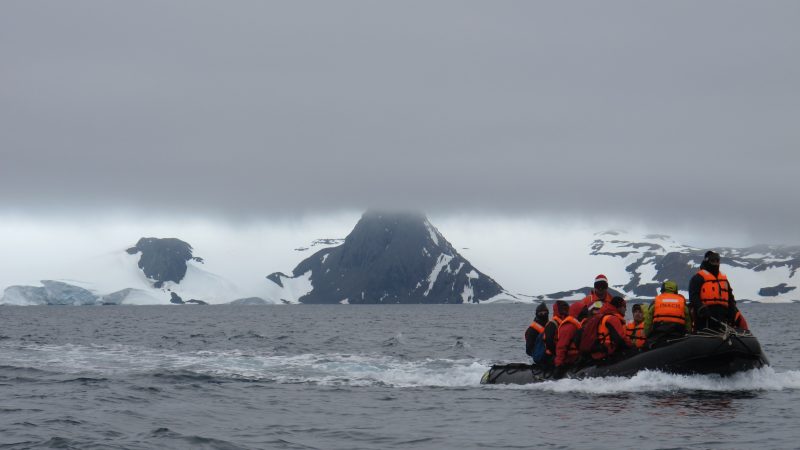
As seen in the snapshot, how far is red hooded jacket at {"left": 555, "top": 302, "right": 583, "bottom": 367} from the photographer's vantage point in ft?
73.5

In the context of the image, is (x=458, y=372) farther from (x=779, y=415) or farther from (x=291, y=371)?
(x=779, y=415)

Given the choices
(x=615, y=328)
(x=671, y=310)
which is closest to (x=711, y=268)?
(x=671, y=310)

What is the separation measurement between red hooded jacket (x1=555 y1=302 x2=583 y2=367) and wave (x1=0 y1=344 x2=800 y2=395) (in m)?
0.61

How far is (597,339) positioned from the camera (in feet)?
73.0

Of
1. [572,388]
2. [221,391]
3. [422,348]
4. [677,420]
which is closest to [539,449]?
[677,420]

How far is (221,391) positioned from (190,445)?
8289mm

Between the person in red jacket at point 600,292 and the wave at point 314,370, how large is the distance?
211 cm

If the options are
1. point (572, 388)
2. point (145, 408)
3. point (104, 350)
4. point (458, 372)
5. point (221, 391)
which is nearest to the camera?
point (145, 408)

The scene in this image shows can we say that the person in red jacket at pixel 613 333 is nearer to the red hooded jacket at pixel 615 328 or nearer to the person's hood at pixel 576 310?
the red hooded jacket at pixel 615 328

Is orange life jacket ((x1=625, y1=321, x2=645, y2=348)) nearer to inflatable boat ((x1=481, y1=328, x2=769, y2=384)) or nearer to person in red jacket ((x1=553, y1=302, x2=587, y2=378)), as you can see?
inflatable boat ((x1=481, y1=328, x2=769, y2=384))

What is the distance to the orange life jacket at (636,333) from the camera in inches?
882

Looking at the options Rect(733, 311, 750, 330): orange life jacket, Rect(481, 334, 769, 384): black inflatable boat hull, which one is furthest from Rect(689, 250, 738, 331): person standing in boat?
Rect(481, 334, 769, 384): black inflatable boat hull

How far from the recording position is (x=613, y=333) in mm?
21953

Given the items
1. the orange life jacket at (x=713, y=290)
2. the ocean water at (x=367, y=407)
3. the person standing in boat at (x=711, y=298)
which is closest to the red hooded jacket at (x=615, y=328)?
the ocean water at (x=367, y=407)
